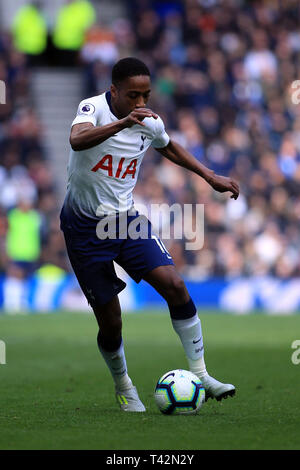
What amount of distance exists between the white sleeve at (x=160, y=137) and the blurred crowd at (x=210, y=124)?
1166 centimetres

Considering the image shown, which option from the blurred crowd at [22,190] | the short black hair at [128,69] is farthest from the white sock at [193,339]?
the blurred crowd at [22,190]

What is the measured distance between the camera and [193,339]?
278 inches

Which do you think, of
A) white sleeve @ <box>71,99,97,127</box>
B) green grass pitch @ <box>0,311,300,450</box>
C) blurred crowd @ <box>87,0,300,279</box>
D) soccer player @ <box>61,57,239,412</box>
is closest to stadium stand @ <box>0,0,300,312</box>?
blurred crowd @ <box>87,0,300,279</box>

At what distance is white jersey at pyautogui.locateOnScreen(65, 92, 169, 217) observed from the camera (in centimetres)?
693

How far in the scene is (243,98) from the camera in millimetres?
22375

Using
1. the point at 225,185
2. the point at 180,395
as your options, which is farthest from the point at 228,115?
the point at 180,395

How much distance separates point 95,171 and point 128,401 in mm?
1666

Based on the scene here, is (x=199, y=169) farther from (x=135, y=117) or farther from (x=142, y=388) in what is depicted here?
(x=142, y=388)

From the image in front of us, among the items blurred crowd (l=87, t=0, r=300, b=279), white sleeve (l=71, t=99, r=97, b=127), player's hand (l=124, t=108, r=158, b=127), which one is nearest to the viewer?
player's hand (l=124, t=108, r=158, b=127)

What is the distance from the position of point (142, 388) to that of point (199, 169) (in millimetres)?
2141

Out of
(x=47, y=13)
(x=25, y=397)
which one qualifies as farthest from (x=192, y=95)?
(x=25, y=397)

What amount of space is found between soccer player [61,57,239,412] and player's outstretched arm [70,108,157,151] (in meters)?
0.24

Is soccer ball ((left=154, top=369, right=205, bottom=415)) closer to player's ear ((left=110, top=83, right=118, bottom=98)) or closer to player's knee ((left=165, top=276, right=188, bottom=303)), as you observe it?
player's knee ((left=165, top=276, right=188, bottom=303))
